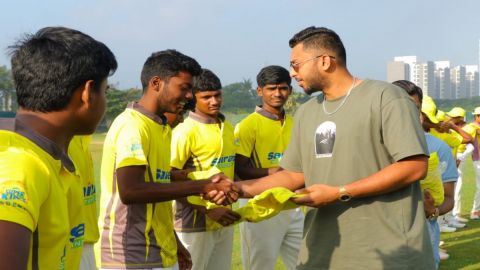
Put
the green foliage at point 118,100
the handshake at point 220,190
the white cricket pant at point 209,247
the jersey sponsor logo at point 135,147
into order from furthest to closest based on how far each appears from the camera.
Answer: the green foliage at point 118,100
the white cricket pant at point 209,247
the handshake at point 220,190
the jersey sponsor logo at point 135,147

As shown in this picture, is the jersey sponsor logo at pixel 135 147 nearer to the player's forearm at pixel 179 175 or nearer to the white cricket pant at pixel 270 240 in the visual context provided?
the player's forearm at pixel 179 175

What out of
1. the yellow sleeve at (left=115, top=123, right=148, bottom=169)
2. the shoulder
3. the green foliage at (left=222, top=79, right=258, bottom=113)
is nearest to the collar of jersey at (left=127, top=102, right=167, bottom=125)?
the yellow sleeve at (left=115, top=123, right=148, bottom=169)

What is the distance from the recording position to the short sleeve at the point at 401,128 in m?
3.18

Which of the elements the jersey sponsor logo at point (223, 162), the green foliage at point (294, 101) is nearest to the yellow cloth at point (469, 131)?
the jersey sponsor logo at point (223, 162)

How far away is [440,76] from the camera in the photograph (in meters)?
118

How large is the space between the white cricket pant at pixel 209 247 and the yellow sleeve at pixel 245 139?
109cm

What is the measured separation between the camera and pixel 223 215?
4695 mm

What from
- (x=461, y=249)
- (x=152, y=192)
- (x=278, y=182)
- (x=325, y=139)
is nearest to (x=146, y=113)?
(x=152, y=192)

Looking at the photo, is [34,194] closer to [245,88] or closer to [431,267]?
[431,267]

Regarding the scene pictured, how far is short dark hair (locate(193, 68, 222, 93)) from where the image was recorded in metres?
5.68

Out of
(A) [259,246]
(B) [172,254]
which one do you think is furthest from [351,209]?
(A) [259,246]

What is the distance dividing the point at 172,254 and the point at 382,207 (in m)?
1.55

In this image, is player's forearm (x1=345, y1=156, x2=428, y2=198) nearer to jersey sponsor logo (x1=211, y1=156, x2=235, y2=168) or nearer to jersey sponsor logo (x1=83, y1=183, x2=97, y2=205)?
jersey sponsor logo (x1=83, y1=183, x2=97, y2=205)

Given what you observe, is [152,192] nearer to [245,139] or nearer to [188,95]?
[188,95]
